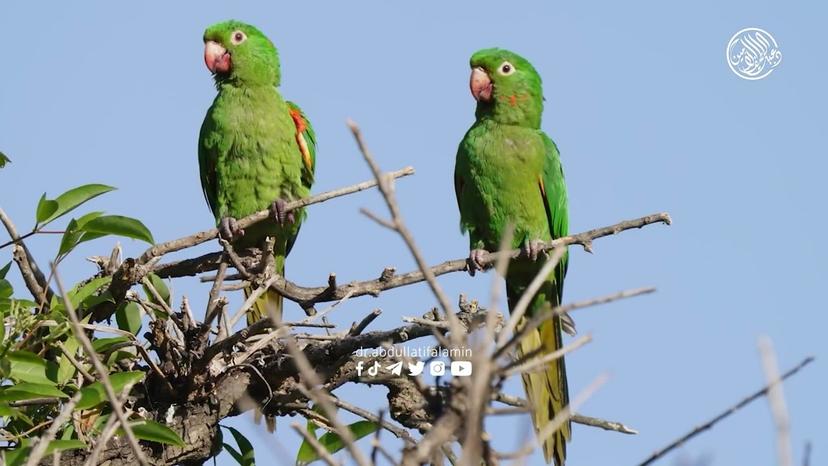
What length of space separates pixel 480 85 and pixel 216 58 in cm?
161

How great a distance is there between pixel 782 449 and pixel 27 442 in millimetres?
2745

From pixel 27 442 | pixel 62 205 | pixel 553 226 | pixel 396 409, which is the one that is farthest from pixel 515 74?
pixel 27 442

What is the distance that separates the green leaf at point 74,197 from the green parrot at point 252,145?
1521mm

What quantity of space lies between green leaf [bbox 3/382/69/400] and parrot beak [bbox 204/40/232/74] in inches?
123

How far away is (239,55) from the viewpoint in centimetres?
636

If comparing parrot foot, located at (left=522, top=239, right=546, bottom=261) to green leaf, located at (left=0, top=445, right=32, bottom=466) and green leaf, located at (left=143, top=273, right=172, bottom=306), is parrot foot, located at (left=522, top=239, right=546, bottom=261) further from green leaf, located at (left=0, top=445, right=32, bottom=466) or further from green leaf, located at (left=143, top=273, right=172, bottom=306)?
green leaf, located at (left=0, top=445, right=32, bottom=466)

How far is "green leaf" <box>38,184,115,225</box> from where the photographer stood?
Result: 4.13 metres

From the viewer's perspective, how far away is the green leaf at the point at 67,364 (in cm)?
382

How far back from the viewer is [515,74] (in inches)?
236

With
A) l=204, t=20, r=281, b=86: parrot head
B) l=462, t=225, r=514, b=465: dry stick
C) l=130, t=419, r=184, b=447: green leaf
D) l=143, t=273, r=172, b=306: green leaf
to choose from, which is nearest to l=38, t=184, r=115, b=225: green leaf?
l=143, t=273, r=172, b=306: green leaf

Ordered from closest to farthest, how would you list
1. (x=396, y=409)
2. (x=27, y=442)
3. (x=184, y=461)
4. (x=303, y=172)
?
(x=27, y=442) < (x=184, y=461) < (x=396, y=409) < (x=303, y=172)

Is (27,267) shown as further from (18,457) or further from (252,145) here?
(252,145)

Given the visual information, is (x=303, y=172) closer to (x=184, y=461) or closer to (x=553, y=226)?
(x=553, y=226)

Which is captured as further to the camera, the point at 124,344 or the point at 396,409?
the point at 396,409
